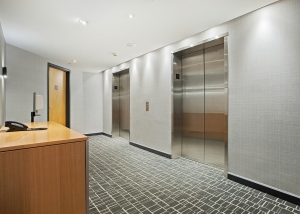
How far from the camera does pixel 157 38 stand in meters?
3.90

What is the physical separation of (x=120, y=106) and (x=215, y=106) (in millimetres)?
4146

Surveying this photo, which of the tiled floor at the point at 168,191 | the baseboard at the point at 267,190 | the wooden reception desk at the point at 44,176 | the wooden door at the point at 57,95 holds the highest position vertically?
the wooden door at the point at 57,95

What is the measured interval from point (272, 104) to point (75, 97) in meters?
6.59

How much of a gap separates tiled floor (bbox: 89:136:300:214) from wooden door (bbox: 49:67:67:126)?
316 cm

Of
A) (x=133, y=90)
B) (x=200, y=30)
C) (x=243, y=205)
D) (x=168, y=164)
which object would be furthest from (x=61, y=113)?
(x=243, y=205)

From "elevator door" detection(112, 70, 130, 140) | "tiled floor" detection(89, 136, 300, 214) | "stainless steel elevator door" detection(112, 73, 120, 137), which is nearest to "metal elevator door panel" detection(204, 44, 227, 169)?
"tiled floor" detection(89, 136, 300, 214)

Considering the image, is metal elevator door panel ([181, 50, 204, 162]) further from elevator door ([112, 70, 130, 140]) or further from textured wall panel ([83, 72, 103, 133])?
A: textured wall panel ([83, 72, 103, 133])

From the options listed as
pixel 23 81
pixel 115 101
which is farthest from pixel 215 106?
pixel 23 81

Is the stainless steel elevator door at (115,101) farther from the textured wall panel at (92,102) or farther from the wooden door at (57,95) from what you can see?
the wooden door at (57,95)

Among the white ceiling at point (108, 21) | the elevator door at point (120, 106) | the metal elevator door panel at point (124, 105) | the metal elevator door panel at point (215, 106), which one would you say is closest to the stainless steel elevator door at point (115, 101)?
the elevator door at point (120, 106)

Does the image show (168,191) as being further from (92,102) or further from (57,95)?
(92,102)

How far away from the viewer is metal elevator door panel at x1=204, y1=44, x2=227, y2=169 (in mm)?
3541

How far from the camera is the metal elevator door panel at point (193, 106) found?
3934mm

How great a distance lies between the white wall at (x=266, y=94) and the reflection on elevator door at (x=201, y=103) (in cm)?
31
